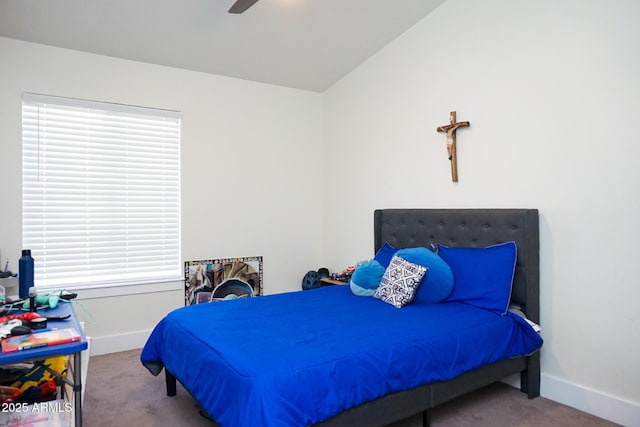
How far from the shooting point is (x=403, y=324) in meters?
2.42

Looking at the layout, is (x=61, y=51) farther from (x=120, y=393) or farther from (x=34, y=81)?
(x=120, y=393)

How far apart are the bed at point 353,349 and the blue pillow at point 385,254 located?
473mm

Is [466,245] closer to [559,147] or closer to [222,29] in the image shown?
[559,147]

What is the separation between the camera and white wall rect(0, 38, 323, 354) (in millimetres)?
3418

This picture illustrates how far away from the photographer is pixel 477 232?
314 centimetres

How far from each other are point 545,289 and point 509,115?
1264 mm

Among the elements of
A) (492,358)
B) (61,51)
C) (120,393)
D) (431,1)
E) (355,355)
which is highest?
(431,1)

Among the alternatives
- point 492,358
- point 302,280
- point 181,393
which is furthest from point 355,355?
point 302,280

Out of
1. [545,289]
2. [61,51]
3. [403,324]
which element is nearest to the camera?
[403,324]

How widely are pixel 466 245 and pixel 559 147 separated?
94cm

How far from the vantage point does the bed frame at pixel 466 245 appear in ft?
6.82

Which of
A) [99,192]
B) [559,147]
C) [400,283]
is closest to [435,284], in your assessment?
[400,283]

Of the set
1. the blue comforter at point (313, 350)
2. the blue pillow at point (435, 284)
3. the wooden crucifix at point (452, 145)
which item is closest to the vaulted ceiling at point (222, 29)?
the wooden crucifix at point (452, 145)

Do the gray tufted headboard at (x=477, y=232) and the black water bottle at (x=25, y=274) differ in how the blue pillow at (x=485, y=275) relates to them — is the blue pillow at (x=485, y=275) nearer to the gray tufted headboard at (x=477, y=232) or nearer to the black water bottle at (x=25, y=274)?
the gray tufted headboard at (x=477, y=232)
